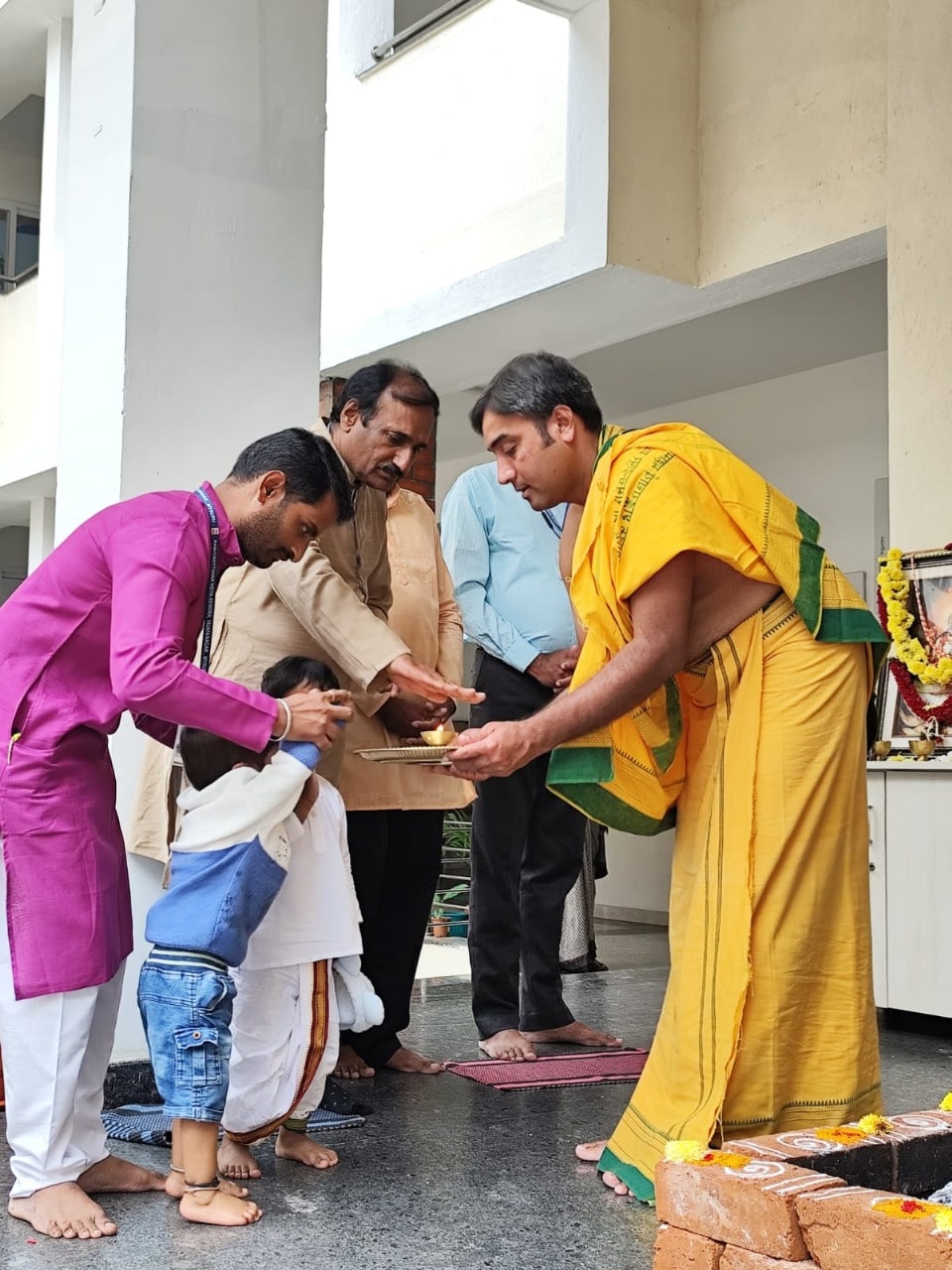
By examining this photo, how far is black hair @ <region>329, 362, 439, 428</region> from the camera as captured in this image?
341 cm

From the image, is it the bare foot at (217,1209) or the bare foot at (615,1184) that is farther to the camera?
A: the bare foot at (615,1184)

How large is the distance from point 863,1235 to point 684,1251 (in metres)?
0.32

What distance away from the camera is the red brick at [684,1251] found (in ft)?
6.42

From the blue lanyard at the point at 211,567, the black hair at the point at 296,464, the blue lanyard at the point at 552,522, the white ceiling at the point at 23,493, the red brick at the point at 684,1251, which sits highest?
the white ceiling at the point at 23,493

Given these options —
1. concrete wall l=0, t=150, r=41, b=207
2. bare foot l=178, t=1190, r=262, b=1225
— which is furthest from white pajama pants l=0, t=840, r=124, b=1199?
concrete wall l=0, t=150, r=41, b=207

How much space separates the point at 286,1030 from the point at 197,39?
8.04 feet

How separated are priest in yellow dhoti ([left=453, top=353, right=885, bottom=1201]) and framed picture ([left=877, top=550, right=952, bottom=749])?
97.7 inches

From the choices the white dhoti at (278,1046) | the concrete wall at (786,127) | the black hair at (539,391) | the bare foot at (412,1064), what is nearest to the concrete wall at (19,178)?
the concrete wall at (786,127)

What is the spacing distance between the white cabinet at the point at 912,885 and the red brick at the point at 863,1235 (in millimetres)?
2860

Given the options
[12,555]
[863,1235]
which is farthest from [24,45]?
[863,1235]

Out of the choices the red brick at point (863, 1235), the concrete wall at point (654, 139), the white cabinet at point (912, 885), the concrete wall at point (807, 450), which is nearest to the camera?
the red brick at point (863, 1235)

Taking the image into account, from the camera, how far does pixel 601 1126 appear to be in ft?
10.4

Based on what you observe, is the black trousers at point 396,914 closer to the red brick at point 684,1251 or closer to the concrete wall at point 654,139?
the red brick at point 684,1251

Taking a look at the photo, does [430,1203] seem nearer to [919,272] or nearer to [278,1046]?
[278,1046]
